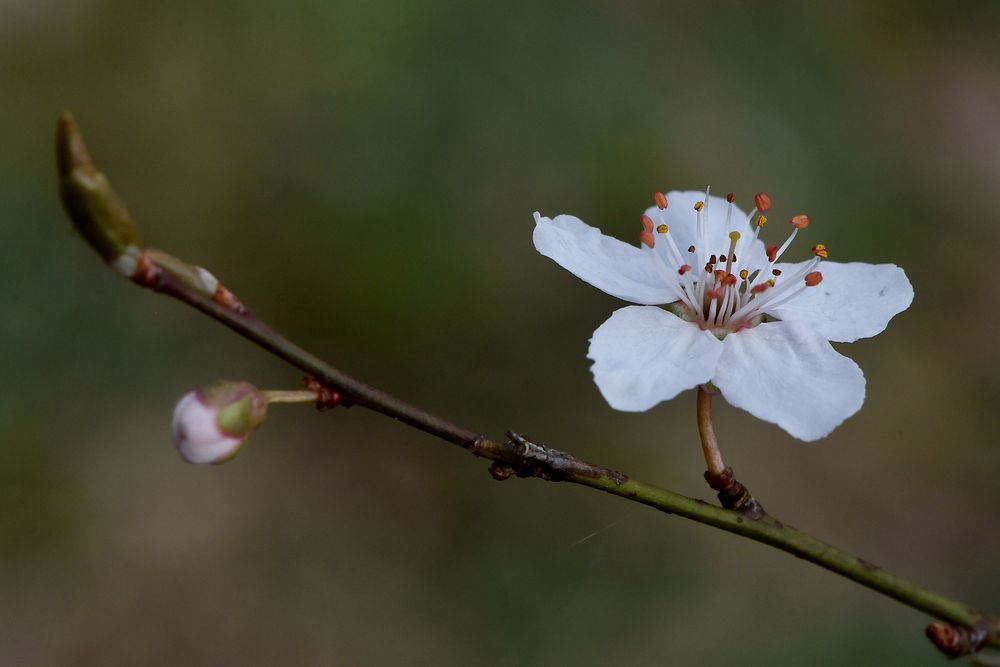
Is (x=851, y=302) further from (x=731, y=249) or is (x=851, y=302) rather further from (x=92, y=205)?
(x=92, y=205)

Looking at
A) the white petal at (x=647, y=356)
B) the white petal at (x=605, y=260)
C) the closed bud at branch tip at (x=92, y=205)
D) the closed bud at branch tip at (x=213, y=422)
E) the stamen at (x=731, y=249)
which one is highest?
the stamen at (x=731, y=249)

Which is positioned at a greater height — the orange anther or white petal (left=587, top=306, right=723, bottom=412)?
the orange anther

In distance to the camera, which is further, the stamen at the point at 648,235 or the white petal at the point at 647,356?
the stamen at the point at 648,235

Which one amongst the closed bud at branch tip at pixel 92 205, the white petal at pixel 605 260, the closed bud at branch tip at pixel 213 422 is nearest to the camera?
the closed bud at branch tip at pixel 92 205

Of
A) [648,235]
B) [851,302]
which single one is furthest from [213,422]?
[851,302]

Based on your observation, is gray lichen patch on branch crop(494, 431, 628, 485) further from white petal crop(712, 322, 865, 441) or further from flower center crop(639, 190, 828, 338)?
flower center crop(639, 190, 828, 338)

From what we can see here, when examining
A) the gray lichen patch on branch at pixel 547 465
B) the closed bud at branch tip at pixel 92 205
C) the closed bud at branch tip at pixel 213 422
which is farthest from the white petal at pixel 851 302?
the closed bud at branch tip at pixel 92 205

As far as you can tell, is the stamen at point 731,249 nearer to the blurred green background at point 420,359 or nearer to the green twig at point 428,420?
the green twig at point 428,420

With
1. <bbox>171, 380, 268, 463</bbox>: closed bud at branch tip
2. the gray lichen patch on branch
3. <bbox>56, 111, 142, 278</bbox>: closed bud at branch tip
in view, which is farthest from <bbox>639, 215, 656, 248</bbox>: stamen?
<bbox>56, 111, 142, 278</bbox>: closed bud at branch tip
